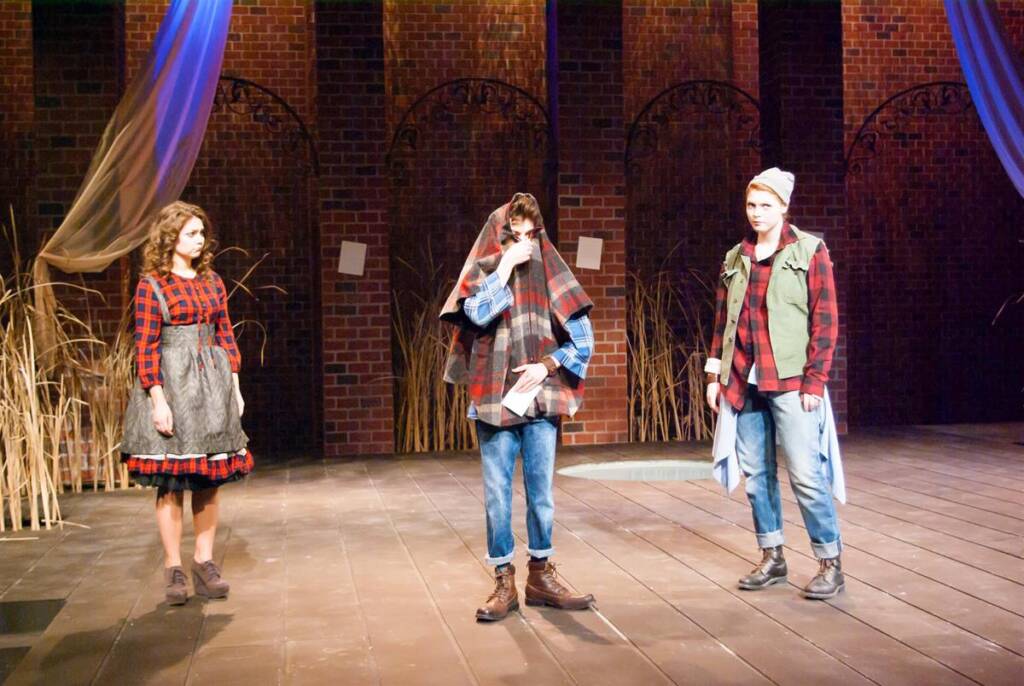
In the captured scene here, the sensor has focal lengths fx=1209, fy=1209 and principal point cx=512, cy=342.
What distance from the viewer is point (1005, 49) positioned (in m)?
6.50

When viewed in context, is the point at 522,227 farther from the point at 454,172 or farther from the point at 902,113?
the point at 902,113

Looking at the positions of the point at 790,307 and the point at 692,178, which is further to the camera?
the point at 692,178

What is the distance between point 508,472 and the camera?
149 inches

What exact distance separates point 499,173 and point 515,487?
397 centimetres

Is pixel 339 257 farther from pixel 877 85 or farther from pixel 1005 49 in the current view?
pixel 877 85

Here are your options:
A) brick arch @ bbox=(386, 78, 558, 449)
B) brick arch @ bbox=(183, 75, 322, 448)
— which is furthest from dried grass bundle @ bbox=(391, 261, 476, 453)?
brick arch @ bbox=(183, 75, 322, 448)

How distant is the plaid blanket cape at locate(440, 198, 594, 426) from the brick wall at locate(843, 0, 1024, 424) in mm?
6739

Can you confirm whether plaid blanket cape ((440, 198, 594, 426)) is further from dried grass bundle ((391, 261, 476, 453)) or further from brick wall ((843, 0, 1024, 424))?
brick wall ((843, 0, 1024, 424))

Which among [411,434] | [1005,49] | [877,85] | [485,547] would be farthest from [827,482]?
[877,85]

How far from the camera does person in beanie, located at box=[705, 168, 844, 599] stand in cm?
387

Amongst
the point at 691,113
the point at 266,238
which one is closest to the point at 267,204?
the point at 266,238

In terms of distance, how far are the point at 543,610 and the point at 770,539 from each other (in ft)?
2.71

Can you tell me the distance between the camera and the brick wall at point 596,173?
7.83 metres

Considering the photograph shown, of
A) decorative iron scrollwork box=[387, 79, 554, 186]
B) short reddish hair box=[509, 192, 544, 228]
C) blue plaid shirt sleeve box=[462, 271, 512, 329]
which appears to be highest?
decorative iron scrollwork box=[387, 79, 554, 186]
